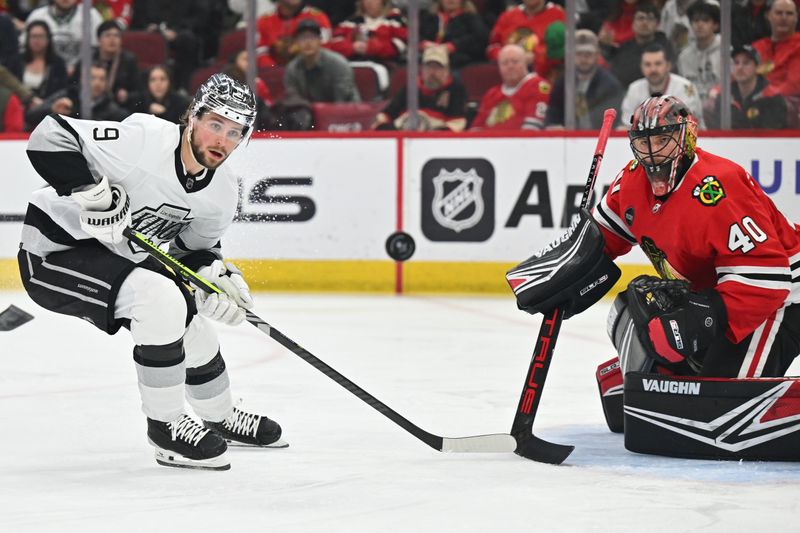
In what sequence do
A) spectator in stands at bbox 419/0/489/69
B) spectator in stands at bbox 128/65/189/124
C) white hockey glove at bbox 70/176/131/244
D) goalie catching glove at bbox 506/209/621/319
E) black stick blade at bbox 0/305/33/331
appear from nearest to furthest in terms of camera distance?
white hockey glove at bbox 70/176/131/244 < goalie catching glove at bbox 506/209/621/319 < black stick blade at bbox 0/305/33/331 < spectator in stands at bbox 419/0/489/69 < spectator in stands at bbox 128/65/189/124

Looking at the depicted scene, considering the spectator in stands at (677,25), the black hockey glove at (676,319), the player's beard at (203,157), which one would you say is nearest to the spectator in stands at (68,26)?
the spectator in stands at (677,25)

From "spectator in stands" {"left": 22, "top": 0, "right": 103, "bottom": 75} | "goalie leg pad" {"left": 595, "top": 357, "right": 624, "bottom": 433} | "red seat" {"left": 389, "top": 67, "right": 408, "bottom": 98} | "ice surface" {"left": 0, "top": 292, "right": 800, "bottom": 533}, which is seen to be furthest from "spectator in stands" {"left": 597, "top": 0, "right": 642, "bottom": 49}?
"goalie leg pad" {"left": 595, "top": 357, "right": 624, "bottom": 433}

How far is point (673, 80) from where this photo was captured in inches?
245

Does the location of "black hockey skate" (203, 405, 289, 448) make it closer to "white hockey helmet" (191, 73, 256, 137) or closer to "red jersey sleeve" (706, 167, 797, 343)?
"white hockey helmet" (191, 73, 256, 137)

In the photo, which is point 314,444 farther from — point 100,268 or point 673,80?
point 673,80

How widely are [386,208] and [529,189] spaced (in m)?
0.76

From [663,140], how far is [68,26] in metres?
4.62

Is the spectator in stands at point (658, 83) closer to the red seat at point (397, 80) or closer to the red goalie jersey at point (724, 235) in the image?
the red seat at point (397, 80)

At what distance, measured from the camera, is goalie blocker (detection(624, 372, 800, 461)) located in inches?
113

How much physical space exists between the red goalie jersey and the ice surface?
1.23 feet

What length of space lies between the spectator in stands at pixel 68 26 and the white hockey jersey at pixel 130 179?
3.97 m

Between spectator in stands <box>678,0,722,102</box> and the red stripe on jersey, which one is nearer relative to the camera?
the red stripe on jersey

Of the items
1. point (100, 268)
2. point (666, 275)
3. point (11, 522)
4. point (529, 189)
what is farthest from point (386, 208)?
point (11, 522)

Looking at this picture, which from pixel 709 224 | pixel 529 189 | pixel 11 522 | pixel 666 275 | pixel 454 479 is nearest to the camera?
pixel 11 522
